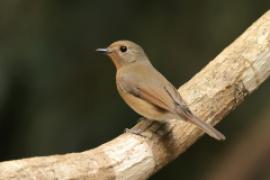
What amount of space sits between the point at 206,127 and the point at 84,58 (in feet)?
9.97

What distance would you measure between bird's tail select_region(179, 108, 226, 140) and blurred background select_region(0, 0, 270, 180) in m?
2.57

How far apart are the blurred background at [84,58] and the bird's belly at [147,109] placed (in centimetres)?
186

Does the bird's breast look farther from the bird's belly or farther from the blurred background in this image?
the blurred background

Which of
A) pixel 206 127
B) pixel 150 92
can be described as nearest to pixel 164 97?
pixel 150 92

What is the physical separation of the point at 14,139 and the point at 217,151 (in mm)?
2404

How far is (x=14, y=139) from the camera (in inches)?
326

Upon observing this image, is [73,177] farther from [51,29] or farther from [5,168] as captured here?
[51,29]

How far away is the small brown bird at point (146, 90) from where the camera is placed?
5.64m

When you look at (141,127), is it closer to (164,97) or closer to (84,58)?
(164,97)

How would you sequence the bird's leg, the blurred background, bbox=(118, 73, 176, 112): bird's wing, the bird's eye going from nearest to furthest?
1. the bird's leg
2. bbox=(118, 73, 176, 112): bird's wing
3. the bird's eye
4. the blurred background

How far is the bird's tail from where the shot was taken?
5438 mm

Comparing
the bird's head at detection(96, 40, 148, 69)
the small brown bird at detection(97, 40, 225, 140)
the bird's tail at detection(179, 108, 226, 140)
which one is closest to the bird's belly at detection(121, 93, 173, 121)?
the small brown bird at detection(97, 40, 225, 140)

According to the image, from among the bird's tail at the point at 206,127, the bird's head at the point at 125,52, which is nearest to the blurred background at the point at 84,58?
the bird's head at the point at 125,52

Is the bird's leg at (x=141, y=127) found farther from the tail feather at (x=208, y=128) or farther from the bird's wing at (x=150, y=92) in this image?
the tail feather at (x=208, y=128)
